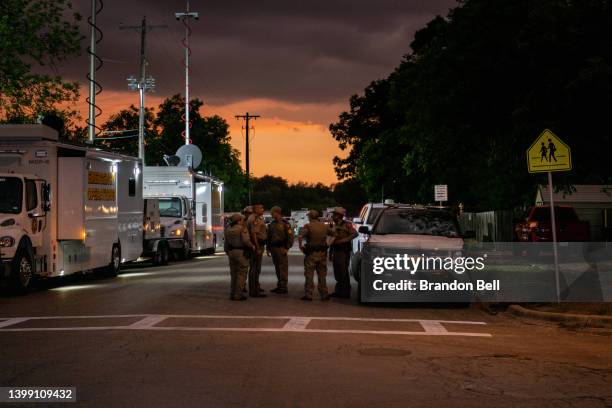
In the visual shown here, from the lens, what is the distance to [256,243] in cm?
1905

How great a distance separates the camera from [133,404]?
25.8ft

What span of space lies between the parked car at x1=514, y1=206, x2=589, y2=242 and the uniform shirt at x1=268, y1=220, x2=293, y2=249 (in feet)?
51.2

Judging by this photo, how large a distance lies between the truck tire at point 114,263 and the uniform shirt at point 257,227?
727 centimetres

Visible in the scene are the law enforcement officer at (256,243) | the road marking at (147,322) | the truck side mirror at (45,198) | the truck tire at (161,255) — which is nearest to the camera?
the road marking at (147,322)

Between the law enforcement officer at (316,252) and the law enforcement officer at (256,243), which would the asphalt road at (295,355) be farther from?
the law enforcement officer at (256,243)

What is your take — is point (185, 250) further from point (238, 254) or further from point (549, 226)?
point (238, 254)

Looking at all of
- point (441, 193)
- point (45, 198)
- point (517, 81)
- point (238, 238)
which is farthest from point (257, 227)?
point (441, 193)

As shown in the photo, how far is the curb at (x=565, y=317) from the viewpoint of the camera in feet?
46.6

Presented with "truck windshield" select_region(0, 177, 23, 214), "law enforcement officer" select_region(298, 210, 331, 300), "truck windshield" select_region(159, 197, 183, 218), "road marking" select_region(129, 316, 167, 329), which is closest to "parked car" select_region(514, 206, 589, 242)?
"truck windshield" select_region(159, 197, 183, 218)

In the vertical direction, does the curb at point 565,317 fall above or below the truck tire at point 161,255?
below

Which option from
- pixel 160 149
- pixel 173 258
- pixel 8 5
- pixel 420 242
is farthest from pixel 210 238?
pixel 160 149

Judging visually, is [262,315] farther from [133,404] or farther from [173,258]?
[173,258]

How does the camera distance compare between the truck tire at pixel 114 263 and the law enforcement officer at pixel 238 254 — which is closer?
the law enforcement officer at pixel 238 254

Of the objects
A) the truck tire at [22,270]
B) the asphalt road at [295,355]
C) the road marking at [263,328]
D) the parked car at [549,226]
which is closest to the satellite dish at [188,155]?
the parked car at [549,226]
